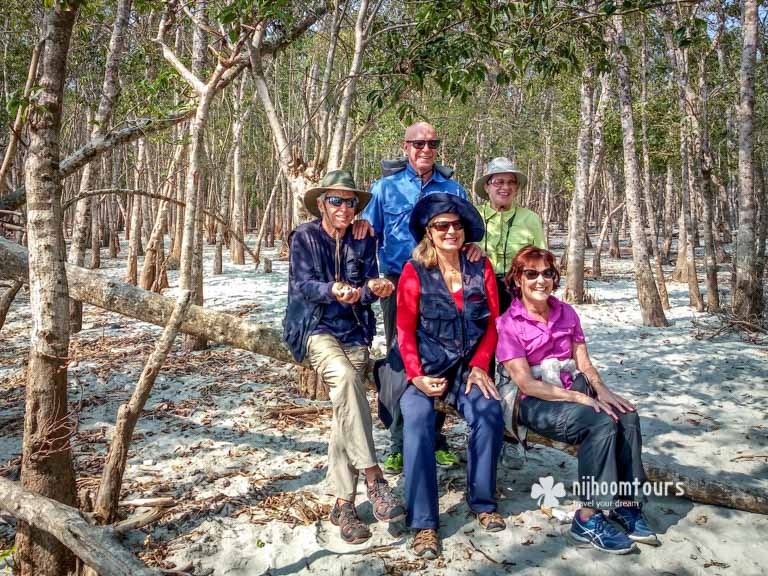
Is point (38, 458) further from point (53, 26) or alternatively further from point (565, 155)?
point (565, 155)

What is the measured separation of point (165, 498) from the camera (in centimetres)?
348

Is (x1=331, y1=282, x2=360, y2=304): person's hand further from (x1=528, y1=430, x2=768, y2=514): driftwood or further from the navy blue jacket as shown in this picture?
(x1=528, y1=430, x2=768, y2=514): driftwood

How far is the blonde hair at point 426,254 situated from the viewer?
3.48 meters

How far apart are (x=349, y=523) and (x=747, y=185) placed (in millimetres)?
7339

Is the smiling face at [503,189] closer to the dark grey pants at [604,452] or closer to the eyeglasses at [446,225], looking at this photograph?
the eyeglasses at [446,225]

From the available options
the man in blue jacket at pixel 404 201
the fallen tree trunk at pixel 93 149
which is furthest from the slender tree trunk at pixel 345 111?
the fallen tree trunk at pixel 93 149

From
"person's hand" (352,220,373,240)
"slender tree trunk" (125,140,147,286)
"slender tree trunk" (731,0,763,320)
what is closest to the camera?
"person's hand" (352,220,373,240)

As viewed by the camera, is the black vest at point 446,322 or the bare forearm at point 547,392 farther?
the black vest at point 446,322

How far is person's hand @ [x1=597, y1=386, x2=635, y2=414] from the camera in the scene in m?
3.09

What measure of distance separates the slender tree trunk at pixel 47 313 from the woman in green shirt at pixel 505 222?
8.86 ft

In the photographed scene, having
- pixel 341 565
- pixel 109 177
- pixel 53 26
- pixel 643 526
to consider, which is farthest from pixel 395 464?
pixel 109 177

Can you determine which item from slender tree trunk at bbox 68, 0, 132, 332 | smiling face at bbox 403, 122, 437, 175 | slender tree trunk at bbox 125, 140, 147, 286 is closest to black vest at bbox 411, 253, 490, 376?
smiling face at bbox 403, 122, 437, 175

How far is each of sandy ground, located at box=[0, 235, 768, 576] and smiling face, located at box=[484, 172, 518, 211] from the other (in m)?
1.83

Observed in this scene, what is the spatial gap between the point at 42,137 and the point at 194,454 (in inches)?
97.9
